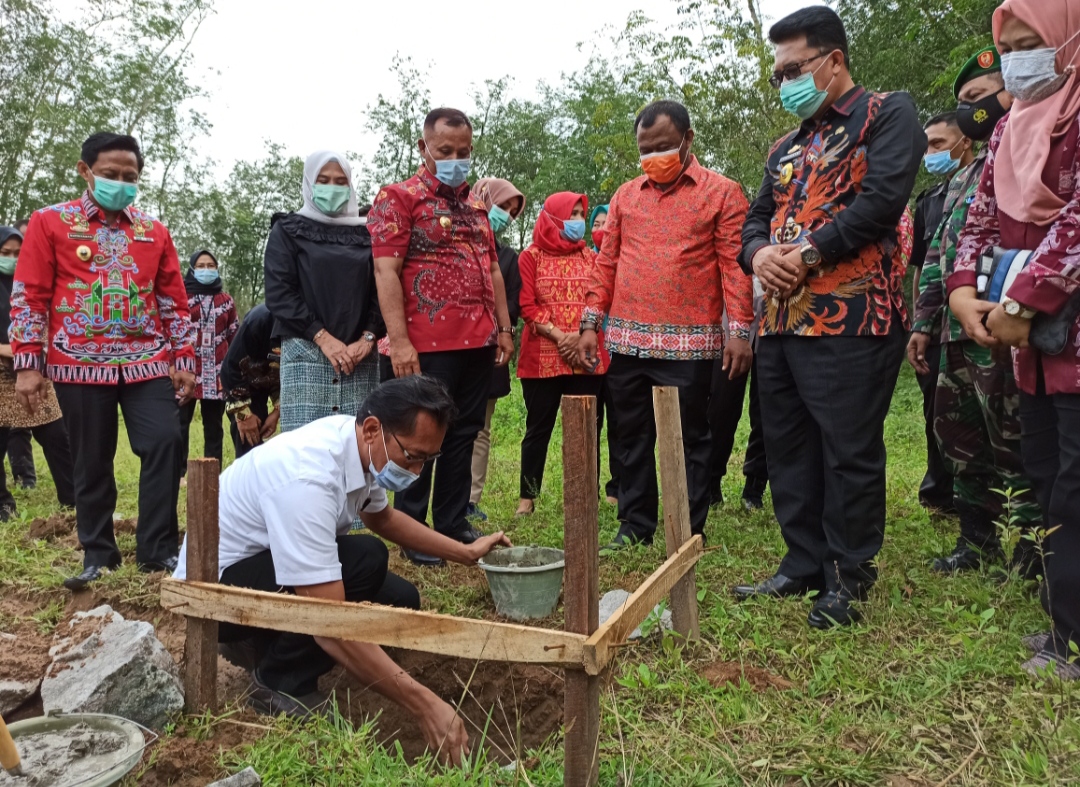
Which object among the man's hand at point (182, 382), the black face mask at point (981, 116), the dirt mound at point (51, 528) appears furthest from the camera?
the dirt mound at point (51, 528)

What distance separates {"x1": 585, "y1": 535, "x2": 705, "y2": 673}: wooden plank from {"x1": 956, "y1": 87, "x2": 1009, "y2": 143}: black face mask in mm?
2275

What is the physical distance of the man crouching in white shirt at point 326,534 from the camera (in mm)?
2543

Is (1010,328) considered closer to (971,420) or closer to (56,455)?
(971,420)

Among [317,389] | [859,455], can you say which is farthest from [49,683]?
[859,455]

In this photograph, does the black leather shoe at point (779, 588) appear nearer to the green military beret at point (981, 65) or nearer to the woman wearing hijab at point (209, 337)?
the green military beret at point (981, 65)

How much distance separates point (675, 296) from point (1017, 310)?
68.6 inches

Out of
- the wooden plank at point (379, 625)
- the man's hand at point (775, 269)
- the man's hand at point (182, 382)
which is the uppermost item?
the man's hand at point (775, 269)

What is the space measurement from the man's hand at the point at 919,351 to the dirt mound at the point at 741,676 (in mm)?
2070

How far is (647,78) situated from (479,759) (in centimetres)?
1590

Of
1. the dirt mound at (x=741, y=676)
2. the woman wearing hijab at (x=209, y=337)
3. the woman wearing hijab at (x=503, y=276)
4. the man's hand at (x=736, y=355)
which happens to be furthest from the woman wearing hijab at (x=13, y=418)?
the dirt mound at (x=741, y=676)

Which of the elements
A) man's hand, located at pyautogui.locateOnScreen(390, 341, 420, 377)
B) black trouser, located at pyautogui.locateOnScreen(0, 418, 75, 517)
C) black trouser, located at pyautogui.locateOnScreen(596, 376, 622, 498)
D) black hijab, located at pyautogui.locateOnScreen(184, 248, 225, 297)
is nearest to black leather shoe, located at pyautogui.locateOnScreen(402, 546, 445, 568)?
man's hand, located at pyautogui.locateOnScreen(390, 341, 420, 377)

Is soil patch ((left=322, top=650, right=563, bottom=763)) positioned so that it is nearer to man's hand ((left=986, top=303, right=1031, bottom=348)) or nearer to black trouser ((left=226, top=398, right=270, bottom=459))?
man's hand ((left=986, top=303, right=1031, bottom=348))

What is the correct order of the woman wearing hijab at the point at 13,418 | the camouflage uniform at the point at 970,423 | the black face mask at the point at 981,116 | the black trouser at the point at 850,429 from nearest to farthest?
the black trouser at the point at 850,429 → the camouflage uniform at the point at 970,423 → the black face mask at the point at 981,116 → the woman wearing hijab at the point at 13,418

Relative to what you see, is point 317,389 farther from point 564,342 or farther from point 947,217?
point 947,217
